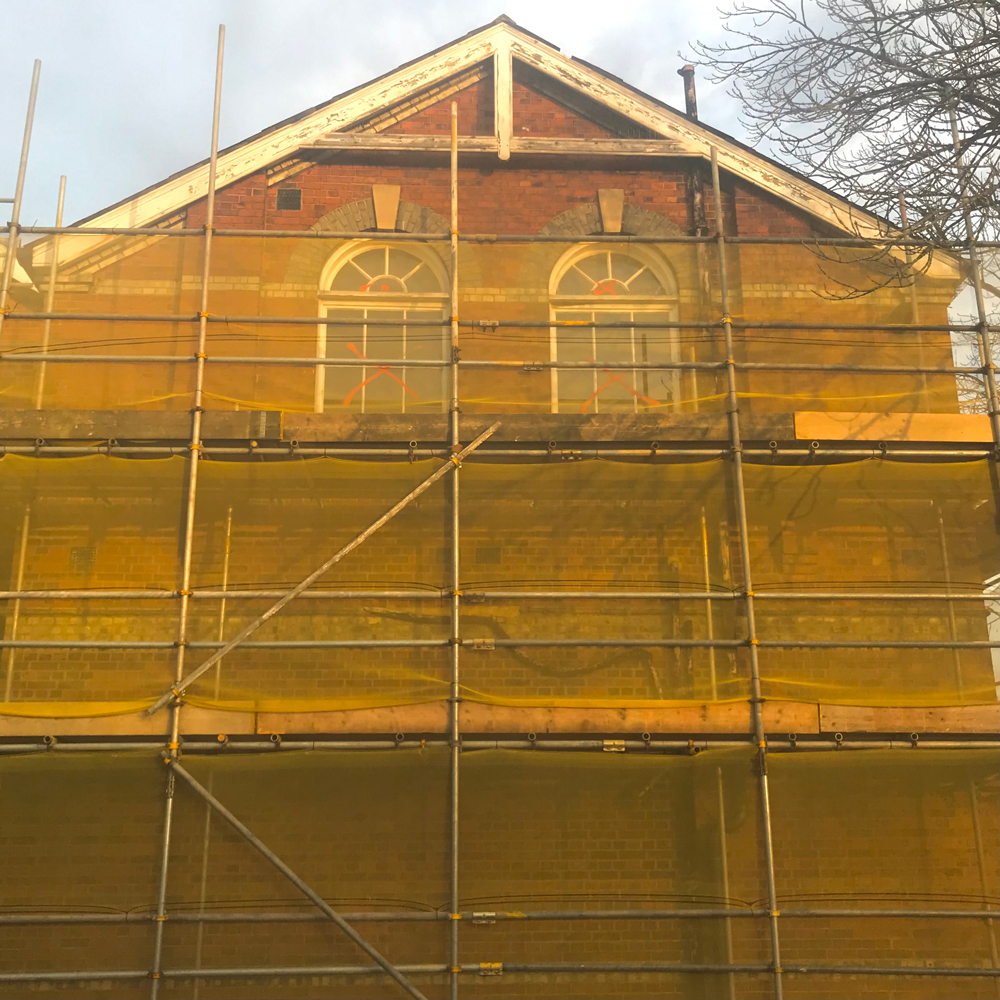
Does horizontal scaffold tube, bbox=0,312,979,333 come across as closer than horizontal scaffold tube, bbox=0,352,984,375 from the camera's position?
No

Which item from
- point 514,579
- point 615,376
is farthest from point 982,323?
point 514,579

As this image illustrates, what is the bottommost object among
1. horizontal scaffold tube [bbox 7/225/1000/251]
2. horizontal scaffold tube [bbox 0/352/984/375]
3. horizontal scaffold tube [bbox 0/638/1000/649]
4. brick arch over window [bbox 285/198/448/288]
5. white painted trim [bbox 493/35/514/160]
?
horizontal scaffold tube [bbox 0/638/1000/649]

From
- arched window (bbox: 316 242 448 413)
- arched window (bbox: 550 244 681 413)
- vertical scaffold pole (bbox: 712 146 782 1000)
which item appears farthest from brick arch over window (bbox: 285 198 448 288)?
vertical scaffold pole (bbox: 712 146 782 1000)

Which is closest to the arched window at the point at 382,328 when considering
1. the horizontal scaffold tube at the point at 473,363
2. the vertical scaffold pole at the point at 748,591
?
the horizontal scaffold tube at the point at 473,363

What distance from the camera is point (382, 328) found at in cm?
1003

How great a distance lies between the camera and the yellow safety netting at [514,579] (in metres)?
8.54

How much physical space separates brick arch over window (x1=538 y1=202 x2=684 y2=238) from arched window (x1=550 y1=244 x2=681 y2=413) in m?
0.20

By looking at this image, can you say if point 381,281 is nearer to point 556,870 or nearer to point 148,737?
point 148,737

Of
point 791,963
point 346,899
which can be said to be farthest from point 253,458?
point 791,963

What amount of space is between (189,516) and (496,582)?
276 cm

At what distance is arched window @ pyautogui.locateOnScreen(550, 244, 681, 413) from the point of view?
984 centimetres

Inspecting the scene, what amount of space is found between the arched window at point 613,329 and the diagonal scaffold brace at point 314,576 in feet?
4.07

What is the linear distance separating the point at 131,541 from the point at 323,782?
281 cm

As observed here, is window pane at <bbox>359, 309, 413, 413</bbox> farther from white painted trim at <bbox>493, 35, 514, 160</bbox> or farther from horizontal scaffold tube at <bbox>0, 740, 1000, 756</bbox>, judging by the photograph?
horizontal scaffold tube at <bbox>0, 740, 1000, 756</bbox>
